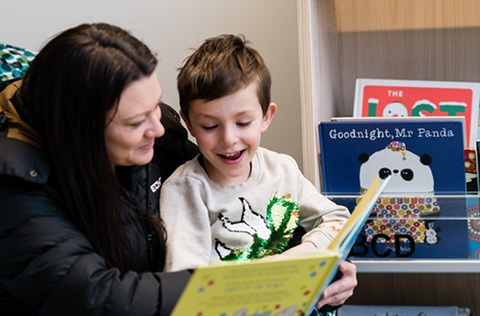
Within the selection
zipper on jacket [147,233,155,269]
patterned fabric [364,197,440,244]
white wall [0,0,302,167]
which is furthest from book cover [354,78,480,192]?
zipper on jacket [147,233,155,269]

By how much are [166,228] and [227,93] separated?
0.27 metres

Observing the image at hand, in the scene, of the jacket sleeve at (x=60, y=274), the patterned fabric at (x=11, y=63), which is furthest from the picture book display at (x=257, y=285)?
the patterned fabric at (x=11, y=63)

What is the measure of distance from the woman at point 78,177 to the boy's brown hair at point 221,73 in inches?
5.2

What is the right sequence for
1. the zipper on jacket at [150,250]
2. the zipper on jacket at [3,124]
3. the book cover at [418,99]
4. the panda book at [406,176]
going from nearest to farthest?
1. the zipper on jacket at [3,124]
2. the zipper on jacket at [150,250]
3. the panda book at [406,176]
4. the book cover at [418,99]

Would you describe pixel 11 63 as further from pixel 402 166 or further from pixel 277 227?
pixel 402 166

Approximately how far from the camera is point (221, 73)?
147 cm

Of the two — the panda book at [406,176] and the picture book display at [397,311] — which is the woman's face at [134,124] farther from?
the picture book display at [397,311]

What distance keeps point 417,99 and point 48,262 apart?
46.1 inches

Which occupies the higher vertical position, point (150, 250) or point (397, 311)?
point (150, 250)

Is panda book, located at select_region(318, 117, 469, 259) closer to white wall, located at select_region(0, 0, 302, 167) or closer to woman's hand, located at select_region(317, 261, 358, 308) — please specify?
woman's hand, located at select_region(317, 261, 358, 308)

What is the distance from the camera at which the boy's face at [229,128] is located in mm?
1477

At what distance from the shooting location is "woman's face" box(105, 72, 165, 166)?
1316 mm

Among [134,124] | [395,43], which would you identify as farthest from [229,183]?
[395,43]

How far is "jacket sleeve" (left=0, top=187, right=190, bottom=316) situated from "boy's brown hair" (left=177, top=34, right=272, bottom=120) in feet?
1.16
